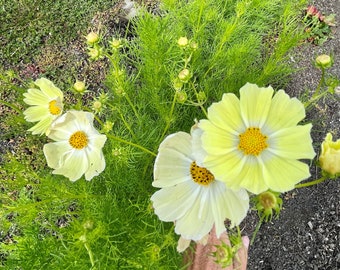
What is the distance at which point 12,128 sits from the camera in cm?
185

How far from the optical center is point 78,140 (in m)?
1.08

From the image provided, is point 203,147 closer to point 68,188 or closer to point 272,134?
point 272,134

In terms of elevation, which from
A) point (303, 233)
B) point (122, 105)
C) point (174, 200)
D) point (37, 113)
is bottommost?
point (303, 233)

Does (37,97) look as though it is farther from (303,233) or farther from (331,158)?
(303,233)

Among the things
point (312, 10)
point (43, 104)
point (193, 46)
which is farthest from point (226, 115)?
point (312, 10)

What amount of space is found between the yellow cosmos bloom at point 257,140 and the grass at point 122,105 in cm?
11

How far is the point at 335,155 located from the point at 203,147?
8.9 inches

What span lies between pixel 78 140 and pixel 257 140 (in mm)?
428

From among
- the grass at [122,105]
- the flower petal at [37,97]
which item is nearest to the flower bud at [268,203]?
the grass at [122,105]

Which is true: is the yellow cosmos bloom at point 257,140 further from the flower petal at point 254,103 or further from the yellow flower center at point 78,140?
the yellow flower center at point 78,140

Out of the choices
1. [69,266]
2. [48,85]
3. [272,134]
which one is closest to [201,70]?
[48,85]

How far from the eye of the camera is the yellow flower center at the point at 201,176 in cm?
89

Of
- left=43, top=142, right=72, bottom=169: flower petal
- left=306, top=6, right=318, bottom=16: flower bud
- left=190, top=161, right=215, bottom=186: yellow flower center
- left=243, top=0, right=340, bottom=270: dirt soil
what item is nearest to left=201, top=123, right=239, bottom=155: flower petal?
left=190, top=161, right=215, bottom=186: yellow flower center

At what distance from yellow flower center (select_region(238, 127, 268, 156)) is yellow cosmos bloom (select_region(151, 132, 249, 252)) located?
0.25ft
